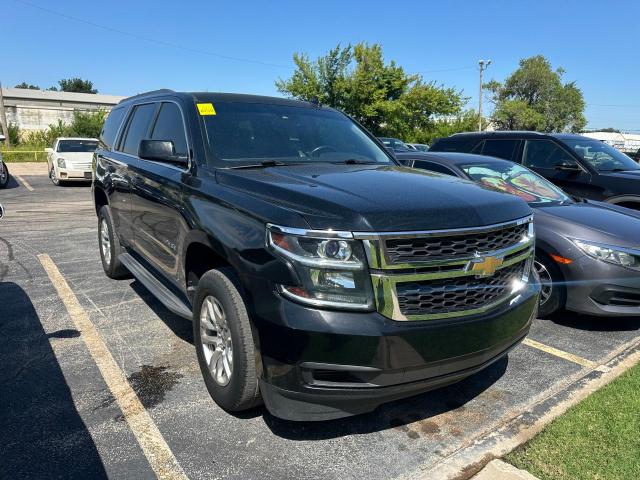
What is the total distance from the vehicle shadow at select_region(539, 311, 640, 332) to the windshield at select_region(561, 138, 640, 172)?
348 cm

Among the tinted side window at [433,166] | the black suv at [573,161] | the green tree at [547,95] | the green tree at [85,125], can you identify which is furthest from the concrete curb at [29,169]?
the green tree at [547,95]

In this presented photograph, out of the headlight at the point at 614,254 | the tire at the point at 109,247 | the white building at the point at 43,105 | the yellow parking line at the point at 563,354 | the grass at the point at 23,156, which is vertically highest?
→ the white building at the point at 43,105

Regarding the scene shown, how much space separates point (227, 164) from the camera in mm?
3400

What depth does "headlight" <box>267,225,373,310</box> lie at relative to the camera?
7.68 ft

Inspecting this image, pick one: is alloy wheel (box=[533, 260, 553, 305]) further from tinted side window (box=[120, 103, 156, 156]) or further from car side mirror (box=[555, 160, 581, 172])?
tinted side window (box=[120, 103, 156, 156])

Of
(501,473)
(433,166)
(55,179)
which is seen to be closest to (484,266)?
(501,473)

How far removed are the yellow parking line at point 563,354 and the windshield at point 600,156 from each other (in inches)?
176

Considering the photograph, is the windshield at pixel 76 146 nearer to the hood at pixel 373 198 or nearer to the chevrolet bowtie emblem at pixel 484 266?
the hood at pixel 373 198

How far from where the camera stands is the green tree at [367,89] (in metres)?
38.0

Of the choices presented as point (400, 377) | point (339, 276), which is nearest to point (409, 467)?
point (400, 377)

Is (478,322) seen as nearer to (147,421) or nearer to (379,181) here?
(379,181)

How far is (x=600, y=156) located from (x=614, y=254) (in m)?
4.30

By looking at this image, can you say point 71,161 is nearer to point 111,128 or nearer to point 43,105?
point 111,128

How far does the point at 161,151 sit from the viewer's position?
136 inches
